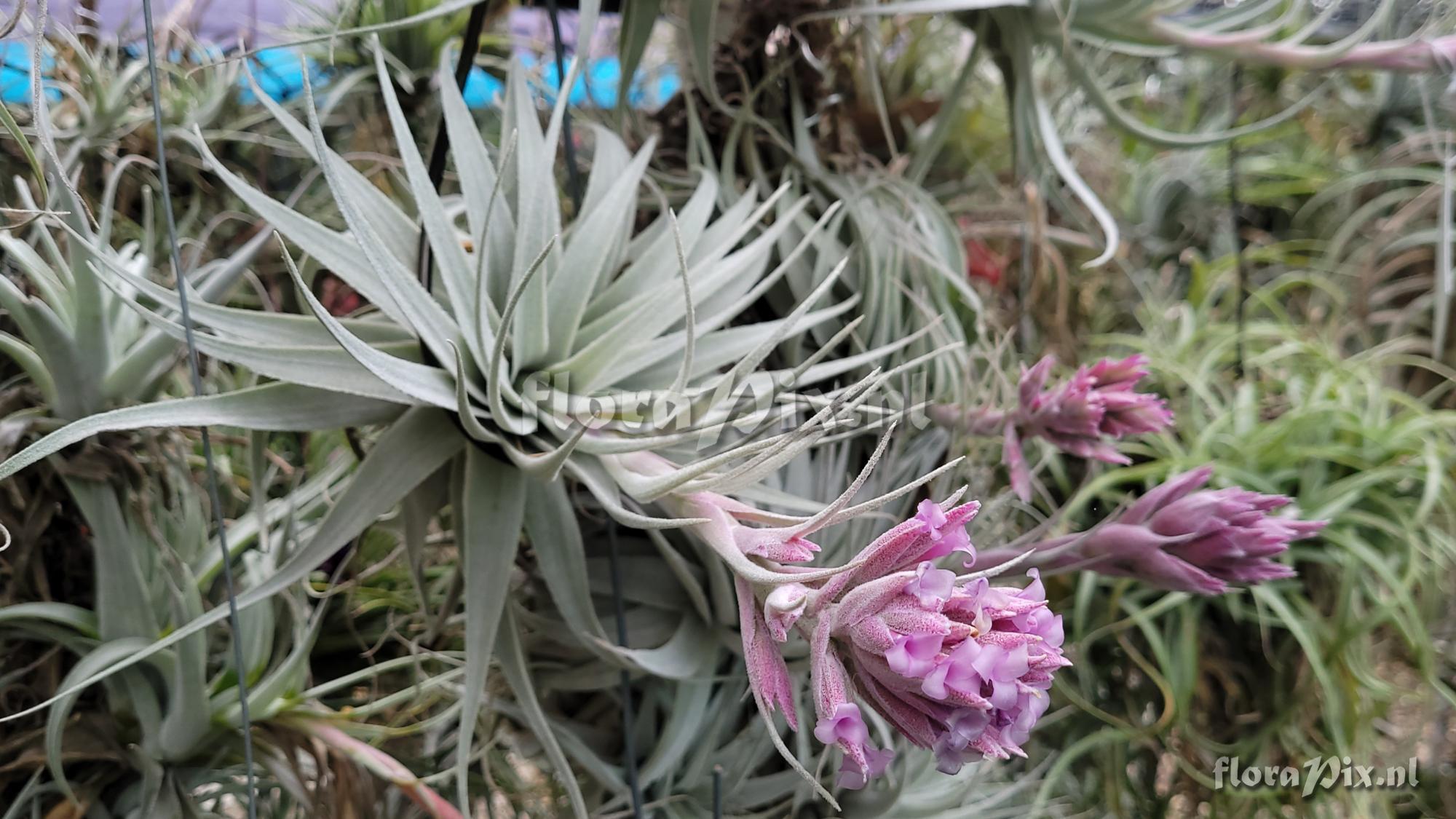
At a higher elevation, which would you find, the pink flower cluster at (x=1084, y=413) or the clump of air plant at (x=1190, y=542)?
the pink flower cluster at (x=1084, y=413)

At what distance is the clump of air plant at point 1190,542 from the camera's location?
0.40m

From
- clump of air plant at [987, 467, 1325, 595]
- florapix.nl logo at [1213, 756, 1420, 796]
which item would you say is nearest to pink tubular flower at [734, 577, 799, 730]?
clump of air plant at [987, 467, 1325, 595]

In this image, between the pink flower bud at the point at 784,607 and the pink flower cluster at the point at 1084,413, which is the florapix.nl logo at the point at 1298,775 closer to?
the pink flower cluster at the point at 1084,413

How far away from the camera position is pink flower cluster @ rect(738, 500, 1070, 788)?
0.83 feet

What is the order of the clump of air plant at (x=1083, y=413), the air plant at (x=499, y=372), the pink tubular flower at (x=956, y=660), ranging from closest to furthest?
1. the pink tubular flower at (x=956, y=660)
2. the air plant at (x=499, y=372)
3. the clump of air plant at (x=1083, y=413)

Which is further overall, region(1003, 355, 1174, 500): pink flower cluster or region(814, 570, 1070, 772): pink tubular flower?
region(1003, 355, 1174, 500): pink flower cluster

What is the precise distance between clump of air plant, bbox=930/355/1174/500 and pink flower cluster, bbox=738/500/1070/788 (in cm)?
19

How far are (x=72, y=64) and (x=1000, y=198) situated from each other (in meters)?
0.77

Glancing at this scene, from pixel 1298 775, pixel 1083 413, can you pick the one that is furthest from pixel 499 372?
pixel 1298 775

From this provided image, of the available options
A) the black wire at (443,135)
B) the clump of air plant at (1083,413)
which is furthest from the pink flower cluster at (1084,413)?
the black wire at (443,135)

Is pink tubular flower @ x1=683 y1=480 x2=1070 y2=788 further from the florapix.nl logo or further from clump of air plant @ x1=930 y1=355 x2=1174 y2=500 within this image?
the florapix.nl logo

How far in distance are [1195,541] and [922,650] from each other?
8.8 inches

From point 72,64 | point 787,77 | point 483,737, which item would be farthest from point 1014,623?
point 72,64

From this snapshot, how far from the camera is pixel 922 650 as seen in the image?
0.82 feet
